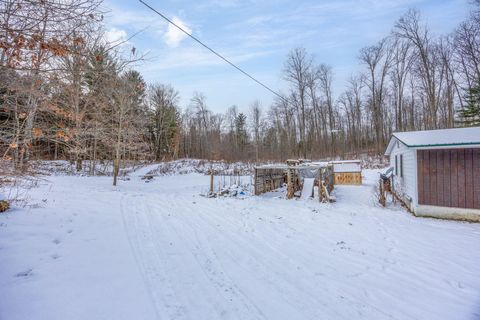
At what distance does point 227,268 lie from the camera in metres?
3.68

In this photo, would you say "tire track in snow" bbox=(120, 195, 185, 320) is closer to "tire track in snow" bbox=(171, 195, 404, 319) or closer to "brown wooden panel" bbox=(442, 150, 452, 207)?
"tire track in snow" bbox=(171, 195, 404, 319)

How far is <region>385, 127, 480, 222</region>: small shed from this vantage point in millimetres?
7066

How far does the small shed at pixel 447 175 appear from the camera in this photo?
7066 millimetres

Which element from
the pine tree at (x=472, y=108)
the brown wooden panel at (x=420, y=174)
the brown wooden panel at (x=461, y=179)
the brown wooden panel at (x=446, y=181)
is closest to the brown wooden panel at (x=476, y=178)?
the brown wooden panel at (x=461, y=179)

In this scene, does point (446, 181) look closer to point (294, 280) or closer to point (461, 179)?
point (461, 179)

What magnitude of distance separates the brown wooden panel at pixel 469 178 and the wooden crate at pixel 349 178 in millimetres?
8623

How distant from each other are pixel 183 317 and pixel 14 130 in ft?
11.1

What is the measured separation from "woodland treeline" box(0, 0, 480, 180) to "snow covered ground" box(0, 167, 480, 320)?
61.1 inches

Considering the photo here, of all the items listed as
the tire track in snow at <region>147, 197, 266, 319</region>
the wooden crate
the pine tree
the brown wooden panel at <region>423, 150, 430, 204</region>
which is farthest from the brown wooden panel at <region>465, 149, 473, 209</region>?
the pine tree

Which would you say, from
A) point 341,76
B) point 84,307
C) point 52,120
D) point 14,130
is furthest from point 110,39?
point 341,76

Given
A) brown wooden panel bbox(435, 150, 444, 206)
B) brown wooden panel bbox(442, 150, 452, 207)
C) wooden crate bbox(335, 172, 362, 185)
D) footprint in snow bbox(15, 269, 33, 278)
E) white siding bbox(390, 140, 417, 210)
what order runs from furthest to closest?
wooden crate bbox(335, 172, 362, 185) → white siding bbox(390, 140, 417, 210) → brown wooden panel bbox(435, 150, 444, 206) → brown wooden panel bbox(442, 150, 452, 207) → footprint in snow bbox(15, 269, 33, 278)

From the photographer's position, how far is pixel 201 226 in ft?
19.4

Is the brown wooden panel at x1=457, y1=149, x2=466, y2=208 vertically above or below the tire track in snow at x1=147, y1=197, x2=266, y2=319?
above

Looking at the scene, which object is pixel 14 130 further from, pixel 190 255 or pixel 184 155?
pixel 184 155
